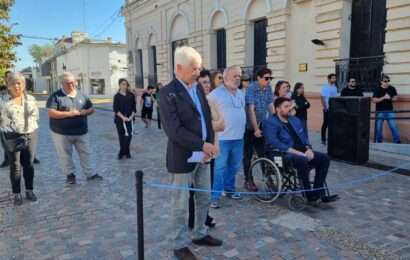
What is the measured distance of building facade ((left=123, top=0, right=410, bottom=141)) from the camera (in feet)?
28.7

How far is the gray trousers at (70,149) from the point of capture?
543 centimetres

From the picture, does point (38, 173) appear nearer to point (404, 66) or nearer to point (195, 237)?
point (195, 237)

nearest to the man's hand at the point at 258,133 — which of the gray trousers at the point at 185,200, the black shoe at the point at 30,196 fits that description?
the gray trousers at the point at 185,200

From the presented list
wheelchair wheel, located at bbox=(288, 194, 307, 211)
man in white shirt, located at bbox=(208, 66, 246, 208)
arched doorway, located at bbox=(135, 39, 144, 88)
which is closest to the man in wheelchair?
wheelchair wheel, located at bbox=(288, 194, 307, 211)

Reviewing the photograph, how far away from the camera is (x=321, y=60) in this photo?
10.8 meters

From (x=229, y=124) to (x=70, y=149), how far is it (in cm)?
276

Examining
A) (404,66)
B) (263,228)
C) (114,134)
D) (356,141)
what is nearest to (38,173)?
(263,228)

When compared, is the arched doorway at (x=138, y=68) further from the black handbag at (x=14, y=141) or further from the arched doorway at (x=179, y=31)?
the black handbag at (x=14, y=141)

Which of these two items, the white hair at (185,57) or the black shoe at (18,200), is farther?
the black shoe at (18,200)

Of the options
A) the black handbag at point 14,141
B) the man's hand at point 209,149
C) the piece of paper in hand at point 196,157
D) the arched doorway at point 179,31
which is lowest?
the black handbag at point 14,141

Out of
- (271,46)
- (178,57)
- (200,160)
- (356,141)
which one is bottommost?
(356,141)

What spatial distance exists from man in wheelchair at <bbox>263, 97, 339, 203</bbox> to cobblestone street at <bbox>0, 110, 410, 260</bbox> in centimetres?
27

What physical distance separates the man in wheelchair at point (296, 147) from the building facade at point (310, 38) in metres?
5.39

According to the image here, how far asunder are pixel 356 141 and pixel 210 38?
11183 millimetres
